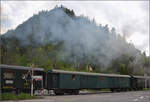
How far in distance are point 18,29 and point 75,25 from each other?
531 inches

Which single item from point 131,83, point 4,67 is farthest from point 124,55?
point 4,67

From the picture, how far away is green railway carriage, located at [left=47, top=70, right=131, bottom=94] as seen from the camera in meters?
25.6

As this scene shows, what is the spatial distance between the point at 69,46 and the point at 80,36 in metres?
3.99

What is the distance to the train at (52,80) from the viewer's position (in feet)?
70.5

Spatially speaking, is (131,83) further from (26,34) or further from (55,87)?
(26,34)

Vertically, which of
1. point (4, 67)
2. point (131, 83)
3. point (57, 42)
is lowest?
point (131, 83)

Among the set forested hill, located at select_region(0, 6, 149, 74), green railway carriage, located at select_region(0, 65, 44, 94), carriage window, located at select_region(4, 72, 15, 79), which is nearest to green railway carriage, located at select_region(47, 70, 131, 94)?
green railway carriage, located at select_region(0, 65, 44, 94)

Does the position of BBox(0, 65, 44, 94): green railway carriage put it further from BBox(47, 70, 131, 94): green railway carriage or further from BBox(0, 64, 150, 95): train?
BBox(47, 70, 131, 94): green railway carriage

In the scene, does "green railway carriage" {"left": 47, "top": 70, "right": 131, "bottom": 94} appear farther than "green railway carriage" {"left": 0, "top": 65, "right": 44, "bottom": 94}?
Yes

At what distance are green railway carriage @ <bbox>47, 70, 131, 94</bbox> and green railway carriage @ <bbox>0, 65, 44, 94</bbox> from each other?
125 inches

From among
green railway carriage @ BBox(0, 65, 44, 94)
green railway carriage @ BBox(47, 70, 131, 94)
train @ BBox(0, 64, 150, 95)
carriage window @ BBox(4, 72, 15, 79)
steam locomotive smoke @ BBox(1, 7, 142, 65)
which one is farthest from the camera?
steam locomotive smoke @ BBox(1, 7, 142, 65)

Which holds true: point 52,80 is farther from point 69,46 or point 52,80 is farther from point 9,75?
point 69,46

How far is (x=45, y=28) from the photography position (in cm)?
5141

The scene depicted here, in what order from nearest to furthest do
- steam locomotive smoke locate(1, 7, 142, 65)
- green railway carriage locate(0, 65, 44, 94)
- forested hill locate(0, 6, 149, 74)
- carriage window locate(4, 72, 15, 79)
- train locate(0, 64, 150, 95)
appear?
green railway carriage locate(0, 65, 44, 94) → carriage window locate(4, 72, 15, 79) → train locate(0, 64, 150, 95) → steam locomotive smoke locate(1, 7, 142, 65) → forested hill locate(0, 6, 149, 74)
